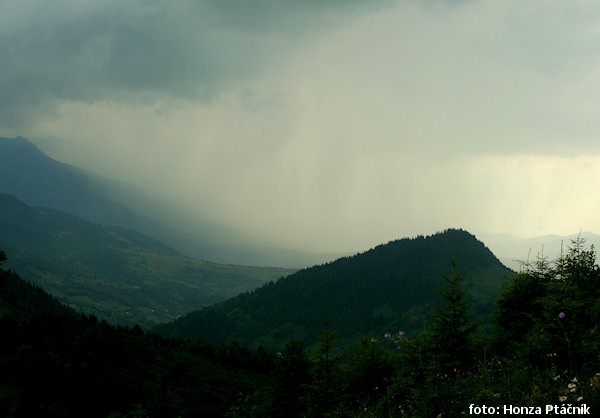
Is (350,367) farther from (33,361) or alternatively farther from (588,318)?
(33,361)

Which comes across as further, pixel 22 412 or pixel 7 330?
pixel 7 330

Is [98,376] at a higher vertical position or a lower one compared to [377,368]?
lower

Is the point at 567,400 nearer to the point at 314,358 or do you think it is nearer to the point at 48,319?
the point at 314,358

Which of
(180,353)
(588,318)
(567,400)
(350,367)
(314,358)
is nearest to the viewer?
(567,400)

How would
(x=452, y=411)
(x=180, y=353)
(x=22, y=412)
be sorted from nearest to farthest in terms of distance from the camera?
(x=452, y=411) < (x=22, y=412) < (x=180, y=353)

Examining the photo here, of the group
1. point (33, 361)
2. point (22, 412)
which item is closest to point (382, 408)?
point (22, 412)

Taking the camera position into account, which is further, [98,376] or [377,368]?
[98,376]

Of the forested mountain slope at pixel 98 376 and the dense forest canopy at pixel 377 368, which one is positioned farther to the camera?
the forested mountain slope at pixel 98 376

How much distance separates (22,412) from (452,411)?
36.4 metres

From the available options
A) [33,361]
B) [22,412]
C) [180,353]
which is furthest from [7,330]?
[180,353]

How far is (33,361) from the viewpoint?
118 ft

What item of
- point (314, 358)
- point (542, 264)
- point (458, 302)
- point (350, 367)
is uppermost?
point (542, 264)

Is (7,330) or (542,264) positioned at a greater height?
(542,264)

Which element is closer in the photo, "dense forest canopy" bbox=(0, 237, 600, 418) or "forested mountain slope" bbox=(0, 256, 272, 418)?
"dense forest canopy" bbox=(0, 237, 600, 418)
